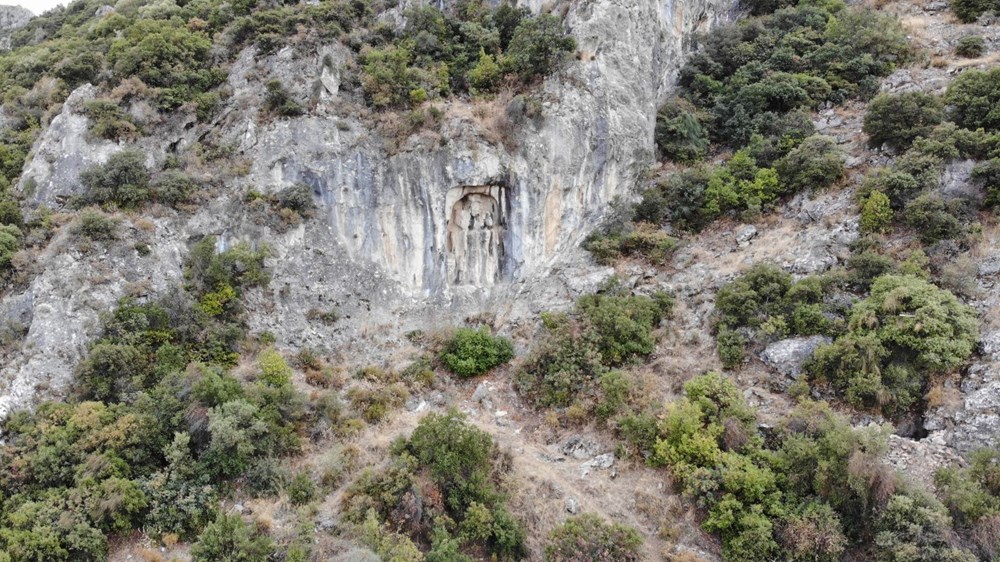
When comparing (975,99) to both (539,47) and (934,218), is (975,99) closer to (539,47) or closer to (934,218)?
(934,218)

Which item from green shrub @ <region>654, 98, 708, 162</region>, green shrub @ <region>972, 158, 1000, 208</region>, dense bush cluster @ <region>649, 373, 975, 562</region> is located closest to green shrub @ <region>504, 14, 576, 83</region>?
green shrub @ <region>654, 98, 708, 162</region>

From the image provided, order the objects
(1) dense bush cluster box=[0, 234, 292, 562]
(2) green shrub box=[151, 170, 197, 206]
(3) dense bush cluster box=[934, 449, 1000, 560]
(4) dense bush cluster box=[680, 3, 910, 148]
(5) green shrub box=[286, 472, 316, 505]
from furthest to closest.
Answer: (4) dense bush cluster box=[680, 3, 910, 148] → (2) green shrub box=[151, 170, 197, 206] → (5) green shrub box=[286, 472, 316, 505] → (1) dense bush cluster box=[0, 234, 292, 562] → (3) dense bush cluster box=[934, 449, 1000, 560]

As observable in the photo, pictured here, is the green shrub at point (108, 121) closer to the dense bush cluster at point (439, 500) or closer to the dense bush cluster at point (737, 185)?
the dense bush cluster at point (439, 500)

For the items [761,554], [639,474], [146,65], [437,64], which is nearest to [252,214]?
[146,65]

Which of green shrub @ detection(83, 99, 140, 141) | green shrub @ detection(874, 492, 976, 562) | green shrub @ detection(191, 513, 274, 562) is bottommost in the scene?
green shrub @ detection(191, 513, 274, 562)

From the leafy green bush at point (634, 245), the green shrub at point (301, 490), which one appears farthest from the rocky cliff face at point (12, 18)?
the leafy green bush at point (634, 245)

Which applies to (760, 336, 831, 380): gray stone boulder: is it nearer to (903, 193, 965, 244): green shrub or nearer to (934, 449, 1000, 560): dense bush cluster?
(934, 449, 1000, 560): dense bush cluster
